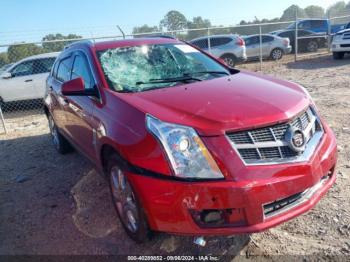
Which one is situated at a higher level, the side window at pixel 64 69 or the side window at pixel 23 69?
the side window at pixel 64 69

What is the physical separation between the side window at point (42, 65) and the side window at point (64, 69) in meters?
6.05

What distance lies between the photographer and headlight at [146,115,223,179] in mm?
2428

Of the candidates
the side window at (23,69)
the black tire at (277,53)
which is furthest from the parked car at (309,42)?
the side window at (23,69)

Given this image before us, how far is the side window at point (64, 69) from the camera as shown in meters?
4.76

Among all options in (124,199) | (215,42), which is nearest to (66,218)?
(124,199)

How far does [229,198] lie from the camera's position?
2.37 meters

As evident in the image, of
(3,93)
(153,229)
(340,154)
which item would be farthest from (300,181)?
(3,93)

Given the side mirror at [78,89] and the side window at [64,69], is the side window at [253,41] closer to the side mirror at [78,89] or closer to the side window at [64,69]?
the side window at [64,69]

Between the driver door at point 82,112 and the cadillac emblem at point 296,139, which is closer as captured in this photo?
the cadillac emblem at point 296,139

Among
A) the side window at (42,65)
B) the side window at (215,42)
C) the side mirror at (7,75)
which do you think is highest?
the side window at (42,65)

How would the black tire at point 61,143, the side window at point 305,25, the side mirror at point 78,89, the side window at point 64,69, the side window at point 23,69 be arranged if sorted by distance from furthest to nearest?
the side window at point 305,25
the side window at point 23,69
the black tire at point 61,143
the side window at point 64,69
the side mirror at point 78,89

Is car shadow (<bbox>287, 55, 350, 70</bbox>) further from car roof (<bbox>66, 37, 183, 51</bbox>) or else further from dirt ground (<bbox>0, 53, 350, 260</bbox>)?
car roof (<bbox>66, 37, 183, 51</bbox>)

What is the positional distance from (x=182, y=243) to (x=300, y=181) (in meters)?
1.15

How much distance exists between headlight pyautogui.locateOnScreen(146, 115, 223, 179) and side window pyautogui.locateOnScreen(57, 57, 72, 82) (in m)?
2.63
